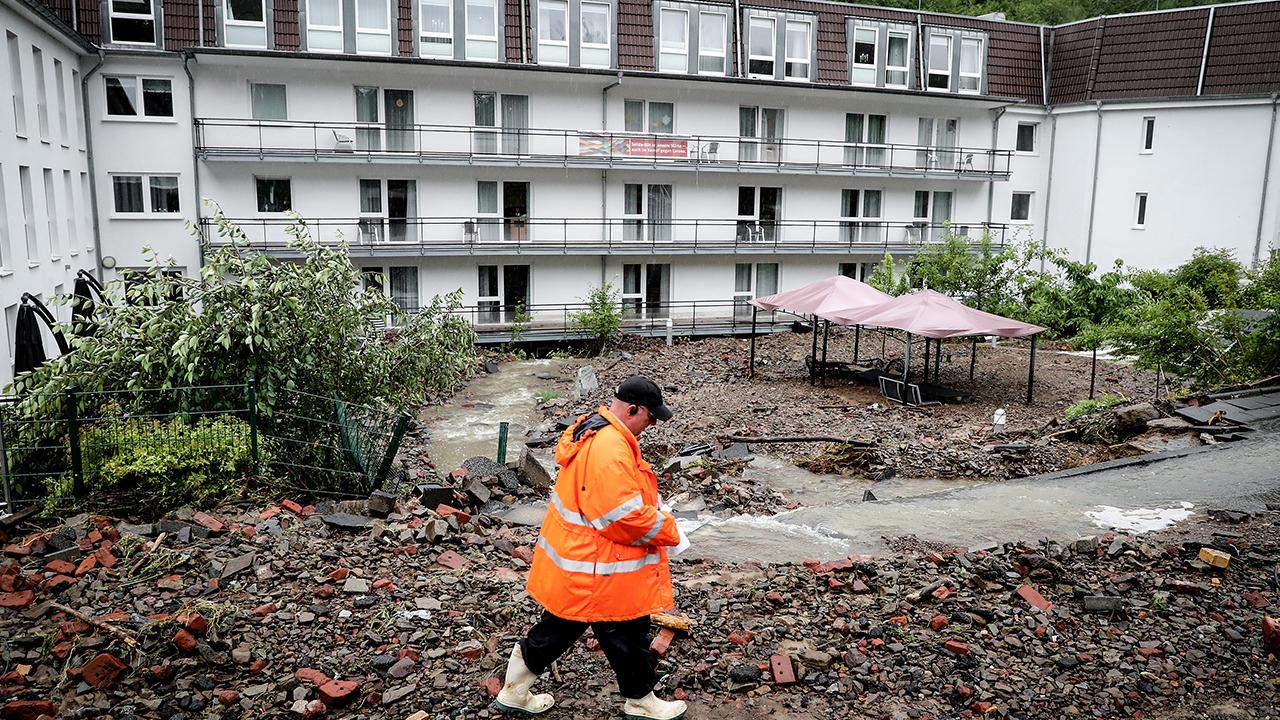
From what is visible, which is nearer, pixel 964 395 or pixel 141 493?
pixel 141 493

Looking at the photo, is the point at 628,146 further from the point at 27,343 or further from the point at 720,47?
the point at 27,343

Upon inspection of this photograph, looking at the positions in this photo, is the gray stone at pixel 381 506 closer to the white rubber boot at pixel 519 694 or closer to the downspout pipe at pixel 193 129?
the white rubber boot at pixel 519 694

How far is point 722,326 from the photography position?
28141 mm

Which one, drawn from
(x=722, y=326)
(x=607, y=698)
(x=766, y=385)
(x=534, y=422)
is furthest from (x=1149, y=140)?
(x=607, y=698)

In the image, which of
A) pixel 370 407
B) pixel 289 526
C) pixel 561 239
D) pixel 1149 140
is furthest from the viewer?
pixel 1149 140

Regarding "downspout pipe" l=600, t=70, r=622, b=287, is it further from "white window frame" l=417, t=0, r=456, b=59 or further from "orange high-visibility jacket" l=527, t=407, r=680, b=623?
"orange high-visibility jacket" l=527, t=407, r=680, b=623

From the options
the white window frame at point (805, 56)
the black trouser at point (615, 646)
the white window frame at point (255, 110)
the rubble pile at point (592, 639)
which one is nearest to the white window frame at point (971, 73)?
the white window frame at point (805, 56)

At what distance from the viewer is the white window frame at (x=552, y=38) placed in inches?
1012

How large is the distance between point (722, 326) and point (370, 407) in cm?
1924

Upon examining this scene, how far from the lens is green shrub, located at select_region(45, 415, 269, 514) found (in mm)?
8352

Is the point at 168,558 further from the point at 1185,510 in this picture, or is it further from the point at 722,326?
the point at 722,326

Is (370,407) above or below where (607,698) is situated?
above

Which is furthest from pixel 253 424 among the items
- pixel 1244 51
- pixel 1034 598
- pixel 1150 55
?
pixel 1150 55

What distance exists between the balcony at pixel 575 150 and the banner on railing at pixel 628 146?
0.03 metres
